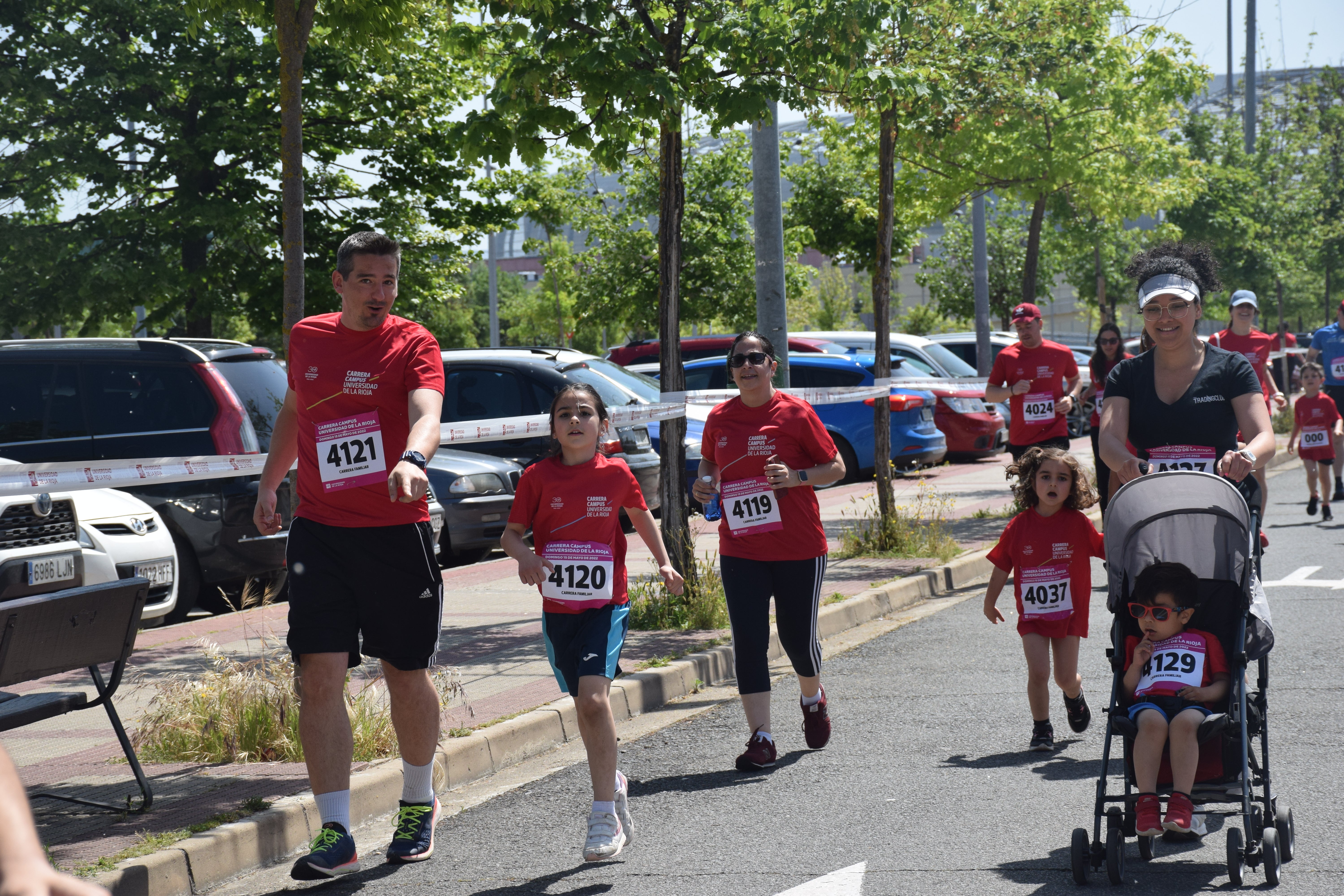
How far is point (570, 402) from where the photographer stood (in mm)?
5055

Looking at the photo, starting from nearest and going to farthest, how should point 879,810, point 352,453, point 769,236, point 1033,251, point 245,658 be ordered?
point 352,453 < point 879,810 < point 245,658 < point 769,236 < point 1033,251

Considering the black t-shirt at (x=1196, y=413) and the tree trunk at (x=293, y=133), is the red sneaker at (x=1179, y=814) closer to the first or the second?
the black t-shirt at (x=1196, y=413)

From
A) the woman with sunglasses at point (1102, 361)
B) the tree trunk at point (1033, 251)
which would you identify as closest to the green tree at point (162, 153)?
the tree trunk at point (1033, 251)

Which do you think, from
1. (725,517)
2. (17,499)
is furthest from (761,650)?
(17,499)

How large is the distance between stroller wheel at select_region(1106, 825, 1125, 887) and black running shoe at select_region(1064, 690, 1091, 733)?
1.87 metres

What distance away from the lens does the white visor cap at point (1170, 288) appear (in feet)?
17.4

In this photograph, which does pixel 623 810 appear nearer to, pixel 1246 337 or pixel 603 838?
pixel 603 838

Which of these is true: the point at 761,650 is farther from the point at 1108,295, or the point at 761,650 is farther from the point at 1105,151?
the point at 1108,295

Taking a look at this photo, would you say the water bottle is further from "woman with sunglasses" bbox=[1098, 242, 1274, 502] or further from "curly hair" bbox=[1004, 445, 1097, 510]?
"woman with sunglasses" bbox=[1098, 242, 1274, 502]

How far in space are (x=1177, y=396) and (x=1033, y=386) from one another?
4659mm

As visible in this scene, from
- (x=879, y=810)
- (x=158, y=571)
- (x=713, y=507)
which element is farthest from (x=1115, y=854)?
(x=158, y=571)

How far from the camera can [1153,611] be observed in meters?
4.57

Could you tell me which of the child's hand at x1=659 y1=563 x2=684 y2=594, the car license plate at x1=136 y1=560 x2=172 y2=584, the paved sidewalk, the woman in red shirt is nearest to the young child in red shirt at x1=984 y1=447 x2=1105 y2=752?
the child's hand at x1=659 y1=563 x2=684 y2=594

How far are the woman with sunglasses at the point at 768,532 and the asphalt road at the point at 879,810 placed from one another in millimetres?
365
